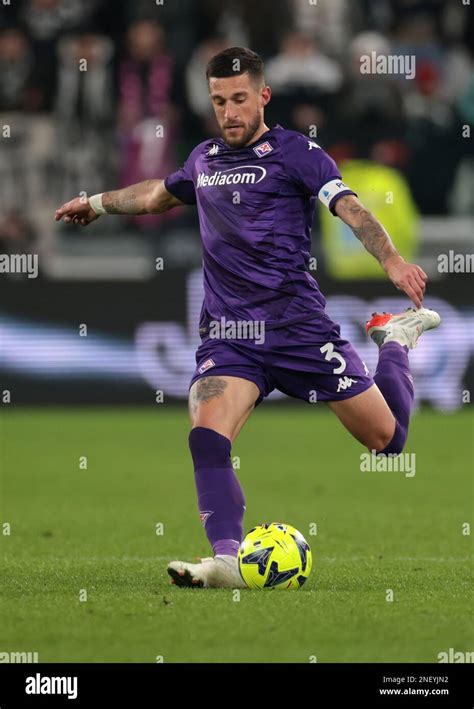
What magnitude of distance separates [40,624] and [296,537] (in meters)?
1.45

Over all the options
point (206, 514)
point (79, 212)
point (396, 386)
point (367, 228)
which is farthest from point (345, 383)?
point (79, 212)

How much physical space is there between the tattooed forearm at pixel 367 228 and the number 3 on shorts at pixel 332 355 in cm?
57

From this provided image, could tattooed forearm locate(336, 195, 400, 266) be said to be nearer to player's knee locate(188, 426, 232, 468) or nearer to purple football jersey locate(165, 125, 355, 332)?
purple football jersey locate(165, 125, 355, 332)

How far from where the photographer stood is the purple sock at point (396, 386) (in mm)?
7395

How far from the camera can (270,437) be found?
1445cm

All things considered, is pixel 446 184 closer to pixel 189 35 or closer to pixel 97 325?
pixel 189 35

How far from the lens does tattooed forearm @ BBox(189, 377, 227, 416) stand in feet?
22.5

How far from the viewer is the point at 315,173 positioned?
693 cm

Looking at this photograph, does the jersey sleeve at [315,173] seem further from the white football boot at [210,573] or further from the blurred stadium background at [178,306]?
the blurred stadium background at [178,306]

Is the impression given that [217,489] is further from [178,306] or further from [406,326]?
[178,306]

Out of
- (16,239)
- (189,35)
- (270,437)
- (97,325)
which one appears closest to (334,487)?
(270,437)

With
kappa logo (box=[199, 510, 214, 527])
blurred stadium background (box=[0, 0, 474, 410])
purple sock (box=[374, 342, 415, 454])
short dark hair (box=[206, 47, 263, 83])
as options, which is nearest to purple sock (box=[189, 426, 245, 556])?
kappa logo (box=[199, 510, 214, 527])

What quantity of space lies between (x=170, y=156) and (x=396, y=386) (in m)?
10.7

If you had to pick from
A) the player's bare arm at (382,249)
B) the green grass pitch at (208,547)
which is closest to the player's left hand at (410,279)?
the player's bare arm at (382,249)
